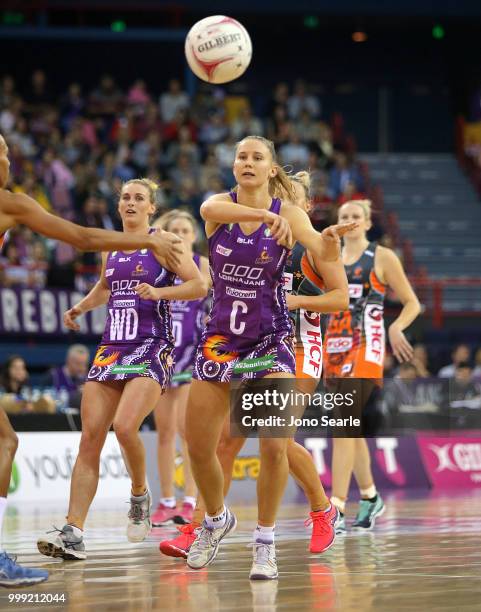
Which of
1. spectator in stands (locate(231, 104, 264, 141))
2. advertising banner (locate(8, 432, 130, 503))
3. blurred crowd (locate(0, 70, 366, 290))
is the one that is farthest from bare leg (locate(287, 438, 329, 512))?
spectator in stands (locate(231, 104, 264, 141))

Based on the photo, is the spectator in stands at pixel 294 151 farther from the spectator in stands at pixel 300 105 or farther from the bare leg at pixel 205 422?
the bare leg at pixel 205 422

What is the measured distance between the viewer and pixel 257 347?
23.0 ft

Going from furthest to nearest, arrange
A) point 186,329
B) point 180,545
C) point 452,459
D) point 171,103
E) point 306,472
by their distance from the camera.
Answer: point 171,103
point 452,459
point 186,329
point 306,472
point 180,545

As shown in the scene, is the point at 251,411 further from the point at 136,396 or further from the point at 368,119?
the point at 368,119

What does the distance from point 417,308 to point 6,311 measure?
1008 centimetres

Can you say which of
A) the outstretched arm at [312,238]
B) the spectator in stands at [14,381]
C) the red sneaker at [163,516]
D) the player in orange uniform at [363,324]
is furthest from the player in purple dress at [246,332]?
the spectator in stands at [14,381]

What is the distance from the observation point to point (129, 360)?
8227 mm

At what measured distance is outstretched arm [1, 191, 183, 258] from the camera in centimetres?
634

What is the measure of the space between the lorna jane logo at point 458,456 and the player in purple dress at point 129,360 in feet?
26.5

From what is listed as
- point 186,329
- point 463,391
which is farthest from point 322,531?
point 463,391

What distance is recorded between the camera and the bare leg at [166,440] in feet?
34.5

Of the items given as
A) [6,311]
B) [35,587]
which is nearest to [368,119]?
[6,311]

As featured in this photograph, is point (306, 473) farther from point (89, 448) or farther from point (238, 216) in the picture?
point (238, 216)

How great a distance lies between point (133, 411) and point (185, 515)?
2.88 metres
